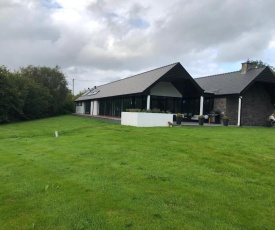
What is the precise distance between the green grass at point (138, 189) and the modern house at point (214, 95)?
13692 mm

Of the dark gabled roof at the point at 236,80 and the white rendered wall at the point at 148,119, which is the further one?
the dark gabled roof at the point at 236,80

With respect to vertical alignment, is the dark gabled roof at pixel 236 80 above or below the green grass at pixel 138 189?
above

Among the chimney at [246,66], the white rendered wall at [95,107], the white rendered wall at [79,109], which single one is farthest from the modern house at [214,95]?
the white rendered wall at [79,109]

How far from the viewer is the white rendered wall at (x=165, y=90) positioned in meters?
24.4

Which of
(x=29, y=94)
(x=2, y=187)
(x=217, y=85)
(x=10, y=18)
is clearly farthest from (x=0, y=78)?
(x=2, y=187)

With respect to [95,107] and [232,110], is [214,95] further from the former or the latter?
[95,107]

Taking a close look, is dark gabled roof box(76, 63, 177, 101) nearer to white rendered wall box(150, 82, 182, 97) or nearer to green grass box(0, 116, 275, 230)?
white rendered wall box(150, 82, 182, 97)

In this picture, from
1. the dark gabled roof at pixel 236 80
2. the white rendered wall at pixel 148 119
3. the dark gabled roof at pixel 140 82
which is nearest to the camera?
the white rendered wall at pixel 148 119

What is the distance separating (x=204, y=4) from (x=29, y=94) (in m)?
26.1

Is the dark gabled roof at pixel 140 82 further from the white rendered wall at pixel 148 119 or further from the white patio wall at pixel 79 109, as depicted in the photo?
the white patio wall at pixel 79 109

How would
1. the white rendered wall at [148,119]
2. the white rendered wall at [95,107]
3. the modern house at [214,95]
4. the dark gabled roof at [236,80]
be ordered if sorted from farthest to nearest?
1. the white rendered wall at [95,107]
2. the dark gabled roof at [236,80]
3. the modern house at [214,95]
4. the white rendered wall at [148,119]

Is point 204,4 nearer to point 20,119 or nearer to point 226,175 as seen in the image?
point 226,175

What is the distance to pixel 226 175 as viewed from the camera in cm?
671

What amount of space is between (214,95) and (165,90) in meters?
4.28
